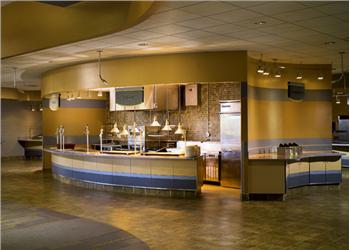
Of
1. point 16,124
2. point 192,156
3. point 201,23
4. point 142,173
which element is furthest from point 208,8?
point 16,124

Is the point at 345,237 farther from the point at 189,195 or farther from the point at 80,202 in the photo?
the point at 80,202

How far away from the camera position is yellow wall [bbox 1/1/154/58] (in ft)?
18.5

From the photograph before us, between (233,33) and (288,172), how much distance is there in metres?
3.60

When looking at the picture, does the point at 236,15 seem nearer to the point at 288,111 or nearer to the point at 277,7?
the point at 277,7

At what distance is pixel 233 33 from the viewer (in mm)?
6703

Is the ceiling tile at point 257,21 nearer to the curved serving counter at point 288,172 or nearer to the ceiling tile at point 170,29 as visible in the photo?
the ceiling tile at point 170,29

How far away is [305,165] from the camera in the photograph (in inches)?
366

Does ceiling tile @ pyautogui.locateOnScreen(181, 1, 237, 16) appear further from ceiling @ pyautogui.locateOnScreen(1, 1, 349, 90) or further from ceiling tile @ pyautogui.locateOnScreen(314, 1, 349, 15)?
ceiling tile @ pyautogui.locateOnScreen(314, 1, 349, 15)

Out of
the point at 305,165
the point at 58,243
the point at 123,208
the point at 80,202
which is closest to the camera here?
the point at 58,243

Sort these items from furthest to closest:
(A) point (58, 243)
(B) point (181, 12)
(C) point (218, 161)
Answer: (C) point (218, 161)
(B) point (181, 12)
(A) point (58, 243)

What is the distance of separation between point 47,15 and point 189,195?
4468 mm

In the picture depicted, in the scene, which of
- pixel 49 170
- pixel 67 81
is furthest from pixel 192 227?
pixel 49 170

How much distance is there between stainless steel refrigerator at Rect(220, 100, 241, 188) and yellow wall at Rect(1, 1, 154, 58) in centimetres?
431

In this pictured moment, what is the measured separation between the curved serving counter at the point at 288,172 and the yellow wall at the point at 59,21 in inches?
164
